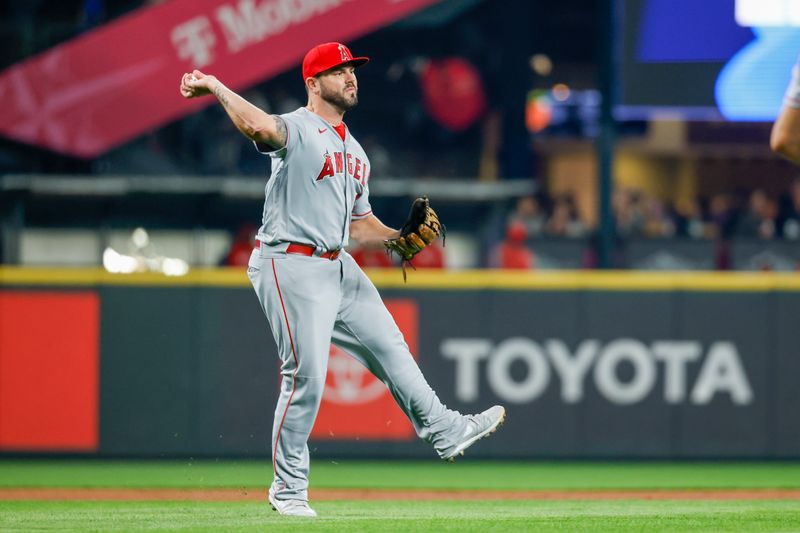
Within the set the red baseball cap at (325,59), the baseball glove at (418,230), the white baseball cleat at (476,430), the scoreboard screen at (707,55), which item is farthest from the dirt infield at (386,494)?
the scoreboard screen at (707,55)

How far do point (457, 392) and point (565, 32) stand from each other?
39.3ft

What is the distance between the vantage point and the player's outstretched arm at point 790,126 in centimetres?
382

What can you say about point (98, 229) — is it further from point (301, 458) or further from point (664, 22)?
point (301, 458)

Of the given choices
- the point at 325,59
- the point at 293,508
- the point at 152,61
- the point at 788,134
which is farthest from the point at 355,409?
the point at 788,134

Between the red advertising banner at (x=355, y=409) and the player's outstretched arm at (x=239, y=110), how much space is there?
443 cm

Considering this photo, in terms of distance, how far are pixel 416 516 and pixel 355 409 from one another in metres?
3.92

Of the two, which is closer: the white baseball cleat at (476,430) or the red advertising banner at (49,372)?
the white baseball cleat at (476,430)

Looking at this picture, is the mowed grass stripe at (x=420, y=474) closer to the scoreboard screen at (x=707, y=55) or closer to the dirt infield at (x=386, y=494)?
the dirt infield at (x=386, y=494)

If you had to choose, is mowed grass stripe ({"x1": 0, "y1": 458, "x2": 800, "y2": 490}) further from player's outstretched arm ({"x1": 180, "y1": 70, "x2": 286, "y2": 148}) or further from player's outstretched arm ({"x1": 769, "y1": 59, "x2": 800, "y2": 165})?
player's outstretched arm ({"x1": 769, "y1": 59, "x2": 800, "y2": 165})

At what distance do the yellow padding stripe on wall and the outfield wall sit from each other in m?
0.01

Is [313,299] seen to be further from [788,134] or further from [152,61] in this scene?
[152,61]

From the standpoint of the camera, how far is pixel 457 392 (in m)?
9.77

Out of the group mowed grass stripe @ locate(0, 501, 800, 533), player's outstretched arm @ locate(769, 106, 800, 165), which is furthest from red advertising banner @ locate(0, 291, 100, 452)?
player's outstretched arm @ locate(769, 106, 800, 165)

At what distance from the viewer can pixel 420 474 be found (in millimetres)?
9180
